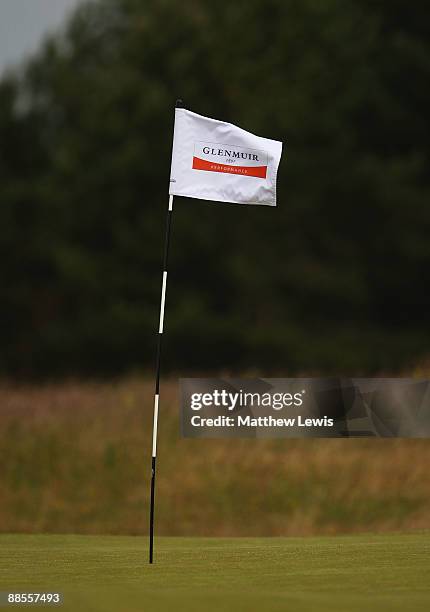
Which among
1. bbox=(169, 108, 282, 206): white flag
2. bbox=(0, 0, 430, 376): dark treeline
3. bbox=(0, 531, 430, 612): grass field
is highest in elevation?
bbox=(0, 0, 430, 376): dark treeline

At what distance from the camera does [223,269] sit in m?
37.9

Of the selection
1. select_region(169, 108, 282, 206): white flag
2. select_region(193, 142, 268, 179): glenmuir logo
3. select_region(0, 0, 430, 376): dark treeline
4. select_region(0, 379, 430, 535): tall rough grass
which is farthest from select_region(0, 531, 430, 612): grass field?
select_region(0, 0, 430, 376): dark treeline

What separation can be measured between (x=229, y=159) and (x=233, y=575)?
4.46m

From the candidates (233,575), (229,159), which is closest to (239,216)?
(229,159)

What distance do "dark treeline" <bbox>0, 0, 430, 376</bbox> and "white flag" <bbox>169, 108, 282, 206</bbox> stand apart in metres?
23.7

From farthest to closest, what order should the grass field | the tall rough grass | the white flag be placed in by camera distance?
1. the tall rough grass
2. the white flag
3. the grass field

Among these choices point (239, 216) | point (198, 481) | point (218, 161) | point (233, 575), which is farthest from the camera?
point (239, 216)

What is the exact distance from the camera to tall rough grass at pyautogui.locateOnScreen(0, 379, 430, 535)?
20156 mm

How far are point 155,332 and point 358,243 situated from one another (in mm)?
7400

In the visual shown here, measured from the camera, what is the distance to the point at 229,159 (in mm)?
12594

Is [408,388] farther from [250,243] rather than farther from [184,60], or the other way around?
[184,60]

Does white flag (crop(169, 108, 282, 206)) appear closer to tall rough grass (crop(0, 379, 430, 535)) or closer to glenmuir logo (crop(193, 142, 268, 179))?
glenmuir logo (crop(193, 142, 268, 179))

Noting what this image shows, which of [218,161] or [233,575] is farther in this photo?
[218,161]

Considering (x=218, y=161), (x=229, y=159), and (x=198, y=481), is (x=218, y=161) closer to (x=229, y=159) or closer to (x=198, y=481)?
(x=229, y=159)
